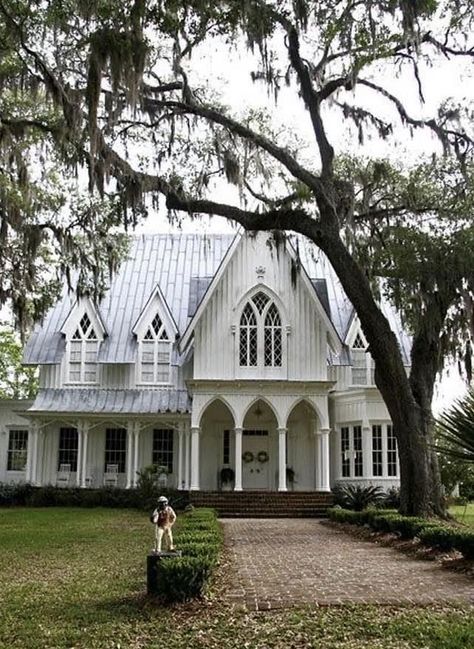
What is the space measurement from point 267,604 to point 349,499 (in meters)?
17.4

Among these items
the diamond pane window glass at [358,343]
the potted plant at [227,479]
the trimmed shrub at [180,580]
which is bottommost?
the trimmed shrub at [180,580]

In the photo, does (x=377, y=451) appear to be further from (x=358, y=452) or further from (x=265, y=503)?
(x=265, y=503)

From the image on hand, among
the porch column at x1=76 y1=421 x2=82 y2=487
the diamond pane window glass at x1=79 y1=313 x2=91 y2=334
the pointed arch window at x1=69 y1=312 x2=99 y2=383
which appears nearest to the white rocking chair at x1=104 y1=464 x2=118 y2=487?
the porch column at x1=76 y1=421 x2=82 y2=487

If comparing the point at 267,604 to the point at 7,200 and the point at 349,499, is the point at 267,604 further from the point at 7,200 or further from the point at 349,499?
the point at 349,499

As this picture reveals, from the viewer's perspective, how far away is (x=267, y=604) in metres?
8.02

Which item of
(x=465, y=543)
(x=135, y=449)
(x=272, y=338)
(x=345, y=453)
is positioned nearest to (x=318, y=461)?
(x=345, y=453)

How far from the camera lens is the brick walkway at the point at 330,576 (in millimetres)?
8391

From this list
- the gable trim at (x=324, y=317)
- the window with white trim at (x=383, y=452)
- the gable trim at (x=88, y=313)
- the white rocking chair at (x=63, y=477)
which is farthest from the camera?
the gable trim at (x=88, y=313)

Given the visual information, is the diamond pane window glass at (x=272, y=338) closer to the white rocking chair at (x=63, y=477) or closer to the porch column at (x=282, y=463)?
the porch column at (x=282, y=463)

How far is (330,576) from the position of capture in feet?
33.2

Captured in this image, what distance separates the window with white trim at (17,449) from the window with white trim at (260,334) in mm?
10086

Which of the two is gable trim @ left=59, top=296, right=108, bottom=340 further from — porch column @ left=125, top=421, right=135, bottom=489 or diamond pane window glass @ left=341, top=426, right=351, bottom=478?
diamond pane window glass @ left=341, top=426, right=351, bottom=478

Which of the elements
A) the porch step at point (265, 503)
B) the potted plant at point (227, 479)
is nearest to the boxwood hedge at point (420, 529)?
the porch step at point (265, 503)

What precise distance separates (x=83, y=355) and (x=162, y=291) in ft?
15.0
